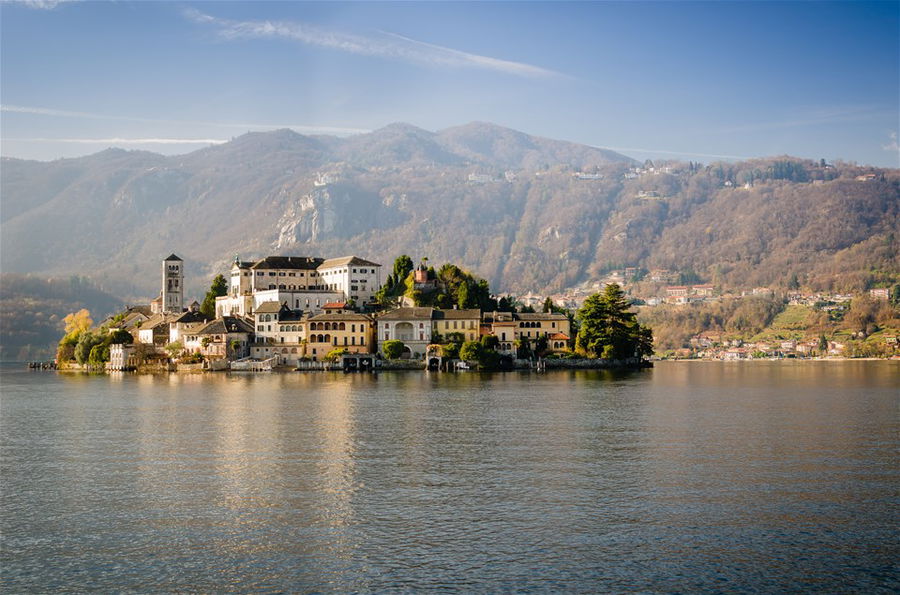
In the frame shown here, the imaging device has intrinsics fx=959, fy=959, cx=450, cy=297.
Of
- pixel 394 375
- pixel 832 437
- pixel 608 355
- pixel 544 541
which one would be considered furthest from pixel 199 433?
pixel 608 355

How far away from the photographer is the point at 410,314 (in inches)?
4395

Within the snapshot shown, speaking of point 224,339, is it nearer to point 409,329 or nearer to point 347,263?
point 347,263

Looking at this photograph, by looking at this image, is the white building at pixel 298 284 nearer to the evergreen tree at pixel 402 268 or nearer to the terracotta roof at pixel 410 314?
the evergreen tree at pixel 402 268

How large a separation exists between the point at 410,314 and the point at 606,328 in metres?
23.4

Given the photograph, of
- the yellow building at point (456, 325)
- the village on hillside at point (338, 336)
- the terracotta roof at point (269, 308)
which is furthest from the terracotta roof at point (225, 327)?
the yellow building at point (456, 325)

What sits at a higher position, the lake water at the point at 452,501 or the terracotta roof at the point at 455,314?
the terracotta roof at the point at 455,314

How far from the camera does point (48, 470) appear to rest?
36.2m

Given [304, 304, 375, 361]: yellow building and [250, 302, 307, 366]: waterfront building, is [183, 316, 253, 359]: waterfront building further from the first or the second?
[304, 304, 375, 361]: yellow building

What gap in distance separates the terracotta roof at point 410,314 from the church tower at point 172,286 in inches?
1888

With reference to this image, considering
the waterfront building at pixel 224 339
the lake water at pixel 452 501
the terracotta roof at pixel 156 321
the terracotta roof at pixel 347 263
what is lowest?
the lake water at pixel 452 501

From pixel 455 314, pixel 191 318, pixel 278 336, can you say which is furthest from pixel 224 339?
pixel 455 314

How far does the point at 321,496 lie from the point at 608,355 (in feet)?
282

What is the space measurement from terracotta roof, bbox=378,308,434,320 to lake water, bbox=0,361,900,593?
5409 cm

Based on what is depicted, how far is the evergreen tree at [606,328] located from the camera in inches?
4469
